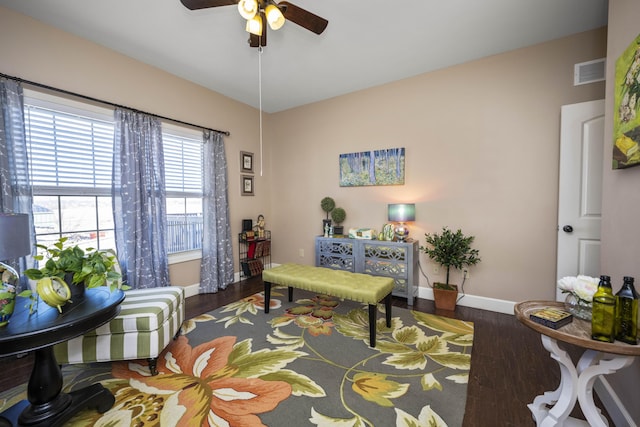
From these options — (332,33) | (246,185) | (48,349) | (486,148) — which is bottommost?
(48,349)

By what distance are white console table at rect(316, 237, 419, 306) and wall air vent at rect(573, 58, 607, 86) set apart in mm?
2215

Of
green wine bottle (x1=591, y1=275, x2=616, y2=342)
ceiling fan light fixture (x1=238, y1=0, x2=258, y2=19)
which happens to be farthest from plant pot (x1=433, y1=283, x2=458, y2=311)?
ceiling fan light fixture (x1=238, y1=0, x2=258, y2=19)

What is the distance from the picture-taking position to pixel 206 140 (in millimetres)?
3607

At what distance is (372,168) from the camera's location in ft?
12.1

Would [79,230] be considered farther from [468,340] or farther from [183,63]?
[468,340]

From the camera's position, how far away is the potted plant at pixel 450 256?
9.63 feet

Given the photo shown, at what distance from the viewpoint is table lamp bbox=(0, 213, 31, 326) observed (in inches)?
48.3

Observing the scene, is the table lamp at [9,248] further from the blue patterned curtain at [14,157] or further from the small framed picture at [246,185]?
the small framed picture at [246,185]

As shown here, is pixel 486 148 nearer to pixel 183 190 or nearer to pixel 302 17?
pixel 302 17

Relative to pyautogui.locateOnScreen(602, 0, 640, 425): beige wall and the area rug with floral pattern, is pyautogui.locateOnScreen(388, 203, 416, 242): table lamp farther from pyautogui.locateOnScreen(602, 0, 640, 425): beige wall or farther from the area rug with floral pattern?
pyautogui.locateOnScreen(602, 0, 640, 425): beige wall

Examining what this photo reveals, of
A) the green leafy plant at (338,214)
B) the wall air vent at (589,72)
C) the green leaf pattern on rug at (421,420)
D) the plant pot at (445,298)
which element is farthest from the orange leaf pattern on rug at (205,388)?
the wall air vent at (589,72)

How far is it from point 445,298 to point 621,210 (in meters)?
1.82

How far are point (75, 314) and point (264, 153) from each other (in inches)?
145

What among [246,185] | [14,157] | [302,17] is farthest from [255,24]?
[246,185]
